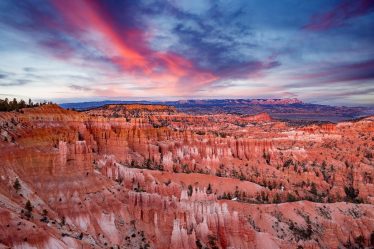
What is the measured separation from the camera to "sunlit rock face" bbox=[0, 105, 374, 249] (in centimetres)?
3700

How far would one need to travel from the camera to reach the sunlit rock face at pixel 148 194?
37.0 m

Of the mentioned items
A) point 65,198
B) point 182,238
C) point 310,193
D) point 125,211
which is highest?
point 65,198

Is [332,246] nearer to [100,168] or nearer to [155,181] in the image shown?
[155,181]

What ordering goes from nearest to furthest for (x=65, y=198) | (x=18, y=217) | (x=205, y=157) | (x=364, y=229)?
(x=18, y=217) → (x=65, y=198) → (x=364, y=229) → (x=205, y=157)

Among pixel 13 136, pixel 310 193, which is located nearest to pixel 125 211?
pixel 13 136

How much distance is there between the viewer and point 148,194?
150 feet

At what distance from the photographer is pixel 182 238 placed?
4200 cm

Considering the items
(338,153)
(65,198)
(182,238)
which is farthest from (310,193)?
(65,198)

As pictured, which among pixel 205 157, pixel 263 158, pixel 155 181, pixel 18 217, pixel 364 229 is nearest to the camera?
pixel 18 217

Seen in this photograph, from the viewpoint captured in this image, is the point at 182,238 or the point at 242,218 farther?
the point at 242,218

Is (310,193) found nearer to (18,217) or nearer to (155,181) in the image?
(155,181)

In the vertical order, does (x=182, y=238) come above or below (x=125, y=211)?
below

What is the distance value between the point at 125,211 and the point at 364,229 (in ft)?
111

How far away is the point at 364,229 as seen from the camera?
54.1 m
